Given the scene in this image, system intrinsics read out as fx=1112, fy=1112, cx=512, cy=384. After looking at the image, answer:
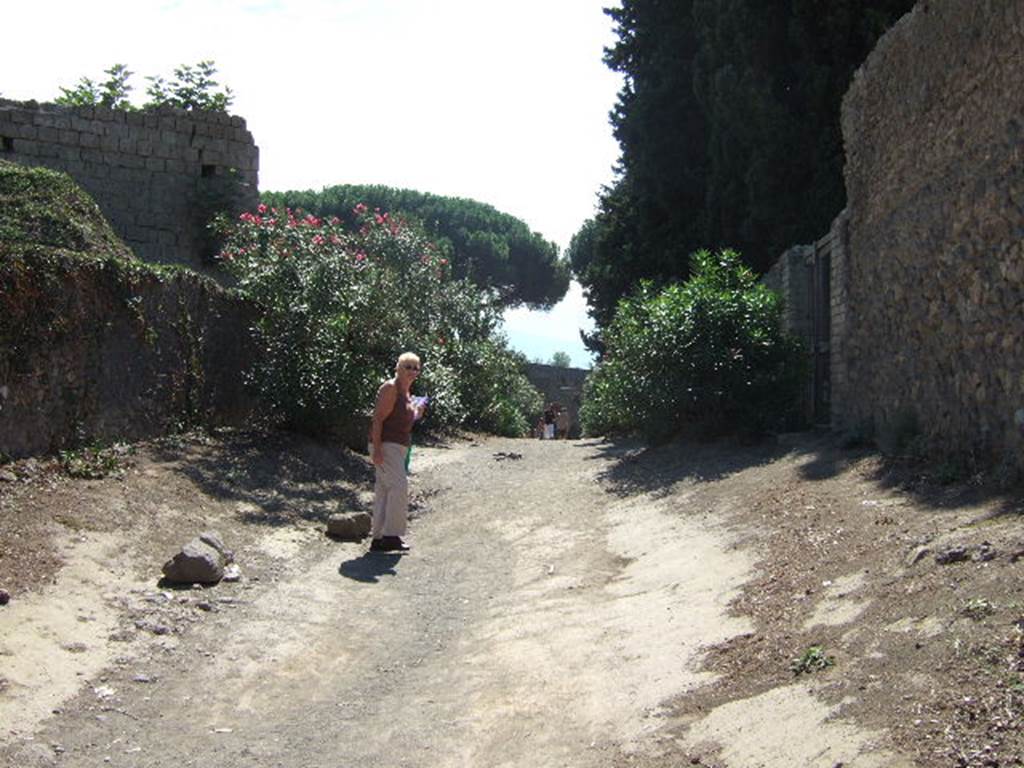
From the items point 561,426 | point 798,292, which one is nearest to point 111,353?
point 798,292

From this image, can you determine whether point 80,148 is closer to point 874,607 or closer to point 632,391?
point 632,391

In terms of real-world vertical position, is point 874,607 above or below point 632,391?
below

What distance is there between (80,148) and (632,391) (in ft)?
27.5

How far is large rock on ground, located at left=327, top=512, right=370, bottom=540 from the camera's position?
9094 mm

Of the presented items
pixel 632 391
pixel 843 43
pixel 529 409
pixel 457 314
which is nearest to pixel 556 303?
pixel 529 409

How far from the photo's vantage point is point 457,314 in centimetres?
2152

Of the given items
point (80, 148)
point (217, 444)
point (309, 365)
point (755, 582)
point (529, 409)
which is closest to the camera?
point (755, 582)

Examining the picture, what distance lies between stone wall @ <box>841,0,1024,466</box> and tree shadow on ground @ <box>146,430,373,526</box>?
4.94 metres

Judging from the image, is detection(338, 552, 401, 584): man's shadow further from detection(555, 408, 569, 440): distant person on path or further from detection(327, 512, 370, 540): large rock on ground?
detection(555, 408, 569, 440): distant person on path

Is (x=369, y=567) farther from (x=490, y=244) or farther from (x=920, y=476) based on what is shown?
(x=490, y=244)

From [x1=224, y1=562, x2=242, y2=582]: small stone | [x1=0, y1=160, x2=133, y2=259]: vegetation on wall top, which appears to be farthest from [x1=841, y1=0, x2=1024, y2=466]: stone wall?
[x1=0, y1=160, x2=133, y2=259]: vegetation on wall top

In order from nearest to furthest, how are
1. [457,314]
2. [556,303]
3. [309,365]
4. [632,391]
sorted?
[309,365]
[632,391]
[457,314]
[556,303]

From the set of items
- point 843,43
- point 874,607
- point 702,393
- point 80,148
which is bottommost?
point 874,607

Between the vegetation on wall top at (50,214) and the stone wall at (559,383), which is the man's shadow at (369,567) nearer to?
the vegetation on wall top at (50,214)
